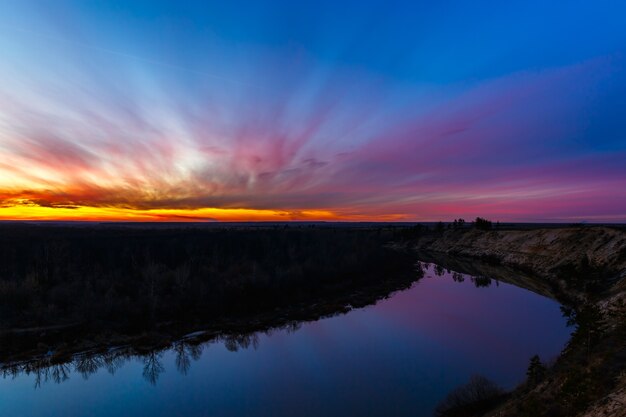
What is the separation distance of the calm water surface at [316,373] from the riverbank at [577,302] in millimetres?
2892

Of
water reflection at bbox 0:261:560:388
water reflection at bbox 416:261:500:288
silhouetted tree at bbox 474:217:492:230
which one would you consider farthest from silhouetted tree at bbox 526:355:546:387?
silhouetted tree at bbox 474:217:492:230

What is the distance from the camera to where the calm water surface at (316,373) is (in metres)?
14.5

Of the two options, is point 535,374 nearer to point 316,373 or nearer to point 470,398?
point 470,398

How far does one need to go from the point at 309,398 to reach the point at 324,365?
360 centimetres

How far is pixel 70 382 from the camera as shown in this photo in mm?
16844

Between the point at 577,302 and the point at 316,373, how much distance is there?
23950mm

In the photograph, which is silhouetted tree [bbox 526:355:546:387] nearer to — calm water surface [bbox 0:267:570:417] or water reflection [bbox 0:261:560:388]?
calm water surface [bbox 0:267:570:417]

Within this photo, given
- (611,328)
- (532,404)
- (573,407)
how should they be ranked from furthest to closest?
(611,328)
(532,404)
(573,407)

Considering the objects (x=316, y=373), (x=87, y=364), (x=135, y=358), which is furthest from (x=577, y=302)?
(x=87, y=364)

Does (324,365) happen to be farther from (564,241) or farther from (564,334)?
(564,241)

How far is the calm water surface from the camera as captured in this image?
14539 mm

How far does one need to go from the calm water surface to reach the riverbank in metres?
2.89

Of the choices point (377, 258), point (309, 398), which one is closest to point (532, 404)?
point (309, 398)

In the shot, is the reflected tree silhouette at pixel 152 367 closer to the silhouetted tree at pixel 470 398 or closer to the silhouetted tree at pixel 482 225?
the silhouetted tree at pixel 470 398
